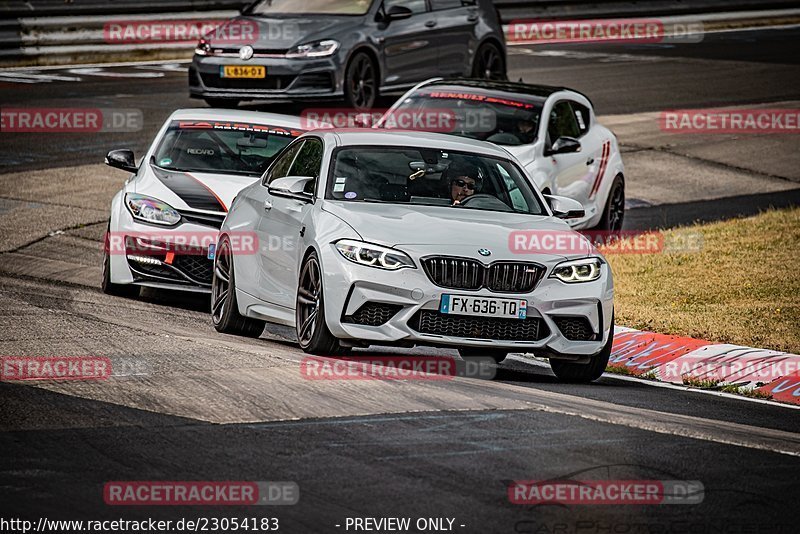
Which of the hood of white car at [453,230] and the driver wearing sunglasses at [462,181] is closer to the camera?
the hood of white car at [453,230]

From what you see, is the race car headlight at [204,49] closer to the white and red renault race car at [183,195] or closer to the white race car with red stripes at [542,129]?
the white race car with red stripes at [542,129]

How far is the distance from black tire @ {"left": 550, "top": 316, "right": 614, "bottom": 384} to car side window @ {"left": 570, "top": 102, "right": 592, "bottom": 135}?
6.90 metres

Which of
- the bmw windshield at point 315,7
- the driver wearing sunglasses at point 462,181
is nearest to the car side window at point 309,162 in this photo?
the driver wearing sunglasses at point 462,181

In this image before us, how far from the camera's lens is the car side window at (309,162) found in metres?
11.0

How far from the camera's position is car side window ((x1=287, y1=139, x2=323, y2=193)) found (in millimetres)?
10984

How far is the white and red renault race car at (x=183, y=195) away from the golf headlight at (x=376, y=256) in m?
3.12

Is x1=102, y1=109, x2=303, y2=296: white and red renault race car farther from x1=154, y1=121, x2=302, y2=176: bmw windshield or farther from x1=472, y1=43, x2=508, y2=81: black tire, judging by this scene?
x1=472, y1=43, x2=508, y2=81: black tire

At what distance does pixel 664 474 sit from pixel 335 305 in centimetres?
310

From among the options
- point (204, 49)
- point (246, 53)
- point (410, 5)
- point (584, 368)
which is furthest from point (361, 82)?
point (584, 368)

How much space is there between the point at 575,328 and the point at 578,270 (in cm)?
37

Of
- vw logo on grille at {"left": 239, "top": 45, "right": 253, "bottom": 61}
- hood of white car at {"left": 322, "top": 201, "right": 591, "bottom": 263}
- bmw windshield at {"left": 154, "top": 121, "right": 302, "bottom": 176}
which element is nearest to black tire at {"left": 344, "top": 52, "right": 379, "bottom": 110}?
vw logo on grille at {"left": 239, "top": 45, "right": 253, "bottom": 61}

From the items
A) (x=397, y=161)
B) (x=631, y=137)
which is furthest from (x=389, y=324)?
Result: (x=631, y=137)

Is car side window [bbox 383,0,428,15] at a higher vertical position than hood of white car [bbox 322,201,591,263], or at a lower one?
higher

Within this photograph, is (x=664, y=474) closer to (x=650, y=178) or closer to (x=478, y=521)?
(x=478, y=521)
